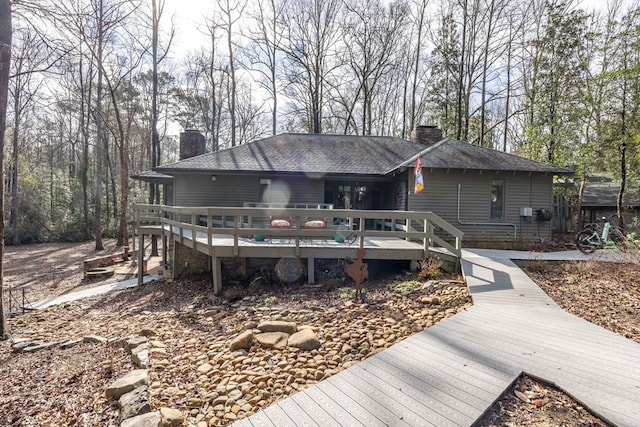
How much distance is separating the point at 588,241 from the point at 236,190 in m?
11.4

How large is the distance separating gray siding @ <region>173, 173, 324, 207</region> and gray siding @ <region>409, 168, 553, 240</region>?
13.2 feet

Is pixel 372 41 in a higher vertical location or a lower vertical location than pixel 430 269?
higher

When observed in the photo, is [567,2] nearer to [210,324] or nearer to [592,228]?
[592,228]

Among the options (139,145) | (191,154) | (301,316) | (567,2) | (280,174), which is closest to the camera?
(301,316)

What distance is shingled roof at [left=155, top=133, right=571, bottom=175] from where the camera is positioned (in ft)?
36.3

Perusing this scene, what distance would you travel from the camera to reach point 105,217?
890 inches

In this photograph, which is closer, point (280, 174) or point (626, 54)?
point (280, 174)

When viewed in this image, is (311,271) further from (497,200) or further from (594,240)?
(594,240)

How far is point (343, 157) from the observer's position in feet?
43.8

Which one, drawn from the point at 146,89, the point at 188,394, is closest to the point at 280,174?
the point at 188,394

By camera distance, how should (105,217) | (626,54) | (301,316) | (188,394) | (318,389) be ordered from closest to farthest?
1. (318,389)
2. (188,394)
3. (301,316)
4. (626,54)
5. (105,217)

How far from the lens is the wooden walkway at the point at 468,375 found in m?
2.36

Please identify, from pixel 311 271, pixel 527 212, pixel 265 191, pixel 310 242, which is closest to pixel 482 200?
pixel 527 212

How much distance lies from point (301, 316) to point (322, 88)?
63.7 ft
